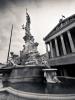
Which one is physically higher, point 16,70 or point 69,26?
point 69,26

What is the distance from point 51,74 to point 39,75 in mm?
2226

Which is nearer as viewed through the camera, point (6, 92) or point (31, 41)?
point (6, 92)

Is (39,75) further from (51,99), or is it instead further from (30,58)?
(51,99)

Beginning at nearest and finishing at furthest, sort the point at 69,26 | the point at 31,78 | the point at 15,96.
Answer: the point at 15,96 < the point at 31,78 < the point at 69,26

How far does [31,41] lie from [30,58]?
214 inches

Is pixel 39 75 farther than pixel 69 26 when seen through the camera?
No

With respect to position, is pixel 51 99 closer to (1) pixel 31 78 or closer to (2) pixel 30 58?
(1) pixel 31 78

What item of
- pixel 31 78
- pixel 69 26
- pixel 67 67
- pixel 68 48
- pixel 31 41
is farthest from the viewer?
pixel 68 48

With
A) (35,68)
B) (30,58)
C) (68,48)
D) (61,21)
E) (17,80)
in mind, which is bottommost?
(17,80)

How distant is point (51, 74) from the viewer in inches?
512

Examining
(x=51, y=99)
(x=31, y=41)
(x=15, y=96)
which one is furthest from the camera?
(x=31, y=41)

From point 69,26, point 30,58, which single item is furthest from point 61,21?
point 30,58

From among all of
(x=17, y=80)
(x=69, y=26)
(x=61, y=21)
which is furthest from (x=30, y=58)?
(x=61, y=21)

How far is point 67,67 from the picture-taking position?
24.9m
